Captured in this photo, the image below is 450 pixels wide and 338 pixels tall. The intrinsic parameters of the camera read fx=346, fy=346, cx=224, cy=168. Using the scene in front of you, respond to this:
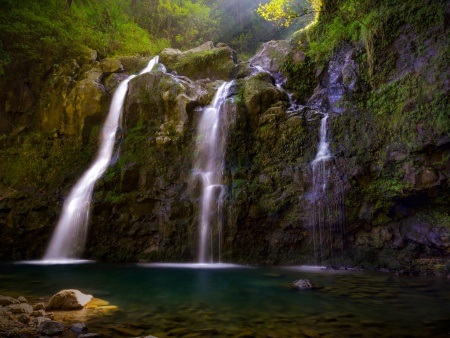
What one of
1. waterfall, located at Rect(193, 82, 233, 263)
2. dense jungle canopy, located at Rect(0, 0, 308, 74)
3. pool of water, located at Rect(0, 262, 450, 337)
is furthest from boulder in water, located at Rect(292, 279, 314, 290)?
dense jungle canopy, located at Rect(0, 0, 308, 74)

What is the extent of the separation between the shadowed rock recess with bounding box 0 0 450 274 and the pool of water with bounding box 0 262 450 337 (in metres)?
1.46

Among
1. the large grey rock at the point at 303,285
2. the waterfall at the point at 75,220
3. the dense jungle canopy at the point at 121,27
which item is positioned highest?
the dense jungle canopy at the point at 121,27

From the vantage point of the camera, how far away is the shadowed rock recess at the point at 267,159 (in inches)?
A: 383

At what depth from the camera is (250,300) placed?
624 centimetres

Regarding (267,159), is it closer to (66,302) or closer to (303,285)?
(303,285)

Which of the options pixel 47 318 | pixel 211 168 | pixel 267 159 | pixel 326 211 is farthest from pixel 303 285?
pixel 211 168

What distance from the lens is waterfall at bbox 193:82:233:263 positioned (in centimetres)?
1119

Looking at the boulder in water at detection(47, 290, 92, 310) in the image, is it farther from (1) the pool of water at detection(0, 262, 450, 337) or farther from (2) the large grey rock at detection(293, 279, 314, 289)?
(2) the large grey rock at detection(293, 279, 314, 289)

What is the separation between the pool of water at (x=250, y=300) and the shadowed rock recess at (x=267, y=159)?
1.46 meters

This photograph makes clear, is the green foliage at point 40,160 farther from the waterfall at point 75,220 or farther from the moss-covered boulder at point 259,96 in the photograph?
the moss-covered boulder at point 259,96

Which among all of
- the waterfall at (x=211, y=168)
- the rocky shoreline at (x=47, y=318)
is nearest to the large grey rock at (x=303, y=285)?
the rocky shoreline at (x=47, y=318)

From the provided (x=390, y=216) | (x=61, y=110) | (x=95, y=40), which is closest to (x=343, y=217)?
(x=390, y=216)

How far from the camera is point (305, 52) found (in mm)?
15141

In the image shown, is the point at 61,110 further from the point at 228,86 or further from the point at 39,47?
the point at 228,86
